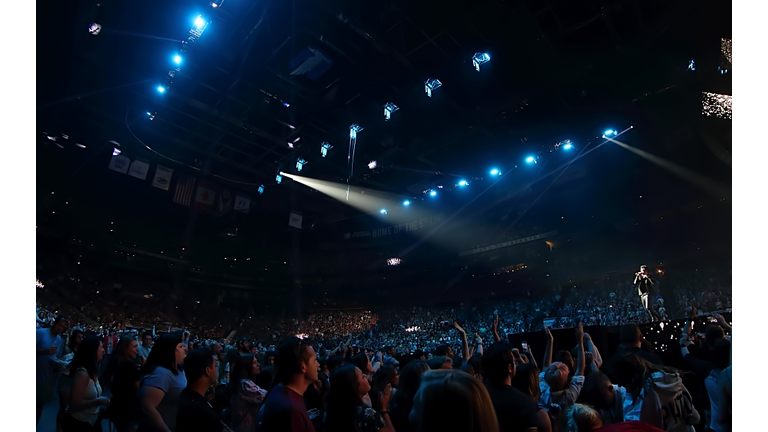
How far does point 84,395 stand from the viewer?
102 inches

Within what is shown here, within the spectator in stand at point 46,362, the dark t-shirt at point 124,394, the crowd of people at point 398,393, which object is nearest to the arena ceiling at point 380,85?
the spectator in stand at point 46,362

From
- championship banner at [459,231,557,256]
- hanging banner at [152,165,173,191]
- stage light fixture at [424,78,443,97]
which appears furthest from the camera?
championship banner at [459,231,557,256]

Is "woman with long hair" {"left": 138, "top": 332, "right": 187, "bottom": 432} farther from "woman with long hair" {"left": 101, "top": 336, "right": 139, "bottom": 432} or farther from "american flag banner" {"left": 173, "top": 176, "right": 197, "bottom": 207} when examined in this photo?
"american flag banner" {"left": 173, "top": 176, "right": 197, "bottom": 207}

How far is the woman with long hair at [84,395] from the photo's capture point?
8.44 feet

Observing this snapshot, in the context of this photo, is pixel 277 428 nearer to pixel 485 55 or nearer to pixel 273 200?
pixel 485 55

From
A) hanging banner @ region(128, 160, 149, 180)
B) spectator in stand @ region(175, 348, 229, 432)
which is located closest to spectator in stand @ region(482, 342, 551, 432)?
spectator in stand @ region(175, 348, 229, 432)

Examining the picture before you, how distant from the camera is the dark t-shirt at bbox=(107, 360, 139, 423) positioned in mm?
2436

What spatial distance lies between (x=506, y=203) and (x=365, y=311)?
9.20 m

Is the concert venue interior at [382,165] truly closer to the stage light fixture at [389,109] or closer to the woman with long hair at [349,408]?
the stage light fixture at [389,109]

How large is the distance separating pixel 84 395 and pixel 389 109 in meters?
7.04

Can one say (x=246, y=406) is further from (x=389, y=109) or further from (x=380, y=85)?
(x=389, y=109)

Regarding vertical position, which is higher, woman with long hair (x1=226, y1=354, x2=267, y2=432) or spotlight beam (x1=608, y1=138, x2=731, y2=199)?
spotlight beam (x1=608, y1=138, x2=731, y2=199)

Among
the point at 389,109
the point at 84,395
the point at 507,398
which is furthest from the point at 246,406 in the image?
the point at 389,109
